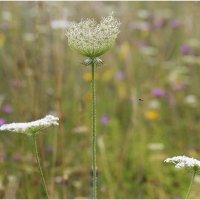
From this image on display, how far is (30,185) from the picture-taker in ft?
8.80

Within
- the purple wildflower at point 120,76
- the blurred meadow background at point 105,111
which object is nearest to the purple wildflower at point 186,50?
the blurred meadow background at point 105,111

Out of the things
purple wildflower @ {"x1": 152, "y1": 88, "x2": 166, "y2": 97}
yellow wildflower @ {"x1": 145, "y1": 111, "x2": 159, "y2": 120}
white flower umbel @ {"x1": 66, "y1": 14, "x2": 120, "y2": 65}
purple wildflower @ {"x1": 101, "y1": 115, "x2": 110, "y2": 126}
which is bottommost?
white flower umbel @ {"x1": 66, "y1": 14, "x2": 120, "y2": 65}

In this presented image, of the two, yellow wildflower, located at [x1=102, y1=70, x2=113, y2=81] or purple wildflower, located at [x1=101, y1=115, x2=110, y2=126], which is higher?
yellow wildflower, located at [x1=102, y1=70, x2=113, y2=81]

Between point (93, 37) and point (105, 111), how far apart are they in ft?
8.48

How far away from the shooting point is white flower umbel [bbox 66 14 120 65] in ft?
4.55

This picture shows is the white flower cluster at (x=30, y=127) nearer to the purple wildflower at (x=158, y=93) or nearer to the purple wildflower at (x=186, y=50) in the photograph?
the purple wildflower at (x=158, y=93)

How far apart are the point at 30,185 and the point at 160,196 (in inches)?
26.5

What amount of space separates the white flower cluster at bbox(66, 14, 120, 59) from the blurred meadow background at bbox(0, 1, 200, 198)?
2.50 feet

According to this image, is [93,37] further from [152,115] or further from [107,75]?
[107,75]

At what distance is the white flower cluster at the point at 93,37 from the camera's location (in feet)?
4.55

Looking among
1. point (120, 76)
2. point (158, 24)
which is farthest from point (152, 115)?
point (158, 24)

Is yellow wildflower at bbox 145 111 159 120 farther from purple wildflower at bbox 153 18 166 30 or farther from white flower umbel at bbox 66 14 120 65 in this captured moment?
white flower umbel at bbox 66 14 120 65

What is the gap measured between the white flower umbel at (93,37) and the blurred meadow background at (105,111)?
29.9 inches

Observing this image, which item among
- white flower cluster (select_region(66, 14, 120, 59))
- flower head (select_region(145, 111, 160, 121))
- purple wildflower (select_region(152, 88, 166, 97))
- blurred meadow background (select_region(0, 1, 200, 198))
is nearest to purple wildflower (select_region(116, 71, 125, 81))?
blurred meadow background (select_region(0, 1, 200, 198))
